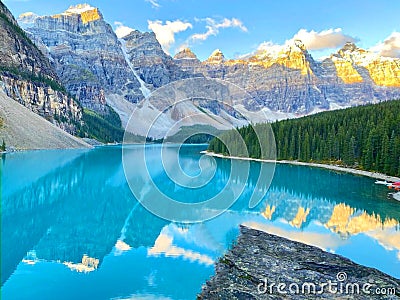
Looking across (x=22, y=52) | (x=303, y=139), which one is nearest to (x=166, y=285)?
(x=303, y=139)

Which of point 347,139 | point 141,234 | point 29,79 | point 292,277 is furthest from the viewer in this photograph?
point 29,79

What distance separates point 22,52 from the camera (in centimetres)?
12812

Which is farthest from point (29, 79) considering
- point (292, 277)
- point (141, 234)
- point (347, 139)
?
point (292, 277)

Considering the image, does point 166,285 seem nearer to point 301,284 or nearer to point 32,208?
point 301,284

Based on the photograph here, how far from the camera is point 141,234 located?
21312 millimetres

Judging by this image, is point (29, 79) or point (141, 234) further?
point (29, 79)

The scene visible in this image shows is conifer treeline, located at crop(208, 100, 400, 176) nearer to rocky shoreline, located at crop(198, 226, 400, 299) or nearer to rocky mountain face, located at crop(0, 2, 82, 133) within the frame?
rocky shoreline, located at crop(198, 226, 400, 299)

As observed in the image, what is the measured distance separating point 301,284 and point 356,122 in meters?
57.8

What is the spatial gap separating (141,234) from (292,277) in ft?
34.0

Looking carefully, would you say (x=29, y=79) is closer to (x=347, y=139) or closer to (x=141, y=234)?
(x=347, y=139)

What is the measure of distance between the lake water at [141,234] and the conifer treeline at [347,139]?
1284cm

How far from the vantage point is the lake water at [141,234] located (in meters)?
14.0

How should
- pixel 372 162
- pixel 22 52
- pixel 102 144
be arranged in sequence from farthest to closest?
pixel 102 144 < pixel 22 52 < pixel 372 162

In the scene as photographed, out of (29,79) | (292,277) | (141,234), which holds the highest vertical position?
(29,79)
